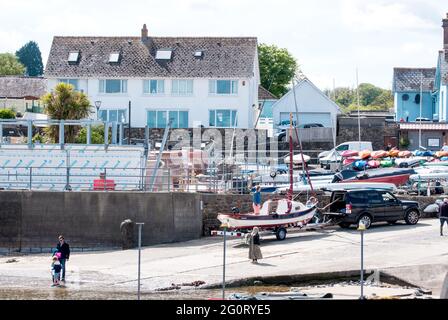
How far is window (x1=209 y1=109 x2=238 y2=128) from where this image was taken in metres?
69.7

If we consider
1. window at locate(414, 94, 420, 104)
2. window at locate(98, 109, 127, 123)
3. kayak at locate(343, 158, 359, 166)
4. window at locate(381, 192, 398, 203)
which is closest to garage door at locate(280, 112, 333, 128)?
window at locate(98, 109, 127, 123)

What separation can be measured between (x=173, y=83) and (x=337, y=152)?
47.8 feet

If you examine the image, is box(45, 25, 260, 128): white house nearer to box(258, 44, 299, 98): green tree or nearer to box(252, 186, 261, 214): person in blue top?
box(252, 186, 261, 214): person in blue top

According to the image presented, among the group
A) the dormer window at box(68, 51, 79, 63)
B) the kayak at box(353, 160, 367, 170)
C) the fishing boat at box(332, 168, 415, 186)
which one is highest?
the dormer window at box(68, 51, 79, 63)

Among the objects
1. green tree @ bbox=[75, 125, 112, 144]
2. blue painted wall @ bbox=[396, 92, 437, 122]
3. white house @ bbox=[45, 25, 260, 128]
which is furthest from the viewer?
blue painted wall @ bbox=[396, 92, 437, 122]

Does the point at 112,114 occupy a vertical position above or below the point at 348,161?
above

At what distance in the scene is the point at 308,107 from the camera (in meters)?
72.9

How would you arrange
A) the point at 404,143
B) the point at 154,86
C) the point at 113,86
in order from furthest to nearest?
the point at 113,86, the point at 154,86, the point at 404,143

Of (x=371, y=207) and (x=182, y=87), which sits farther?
(x=182, y=87)

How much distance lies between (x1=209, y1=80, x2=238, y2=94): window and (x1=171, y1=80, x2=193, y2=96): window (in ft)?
4.44

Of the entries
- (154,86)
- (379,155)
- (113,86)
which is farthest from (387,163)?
(113,86)

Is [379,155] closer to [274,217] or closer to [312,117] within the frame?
[312,117]

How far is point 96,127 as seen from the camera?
6028 cm
